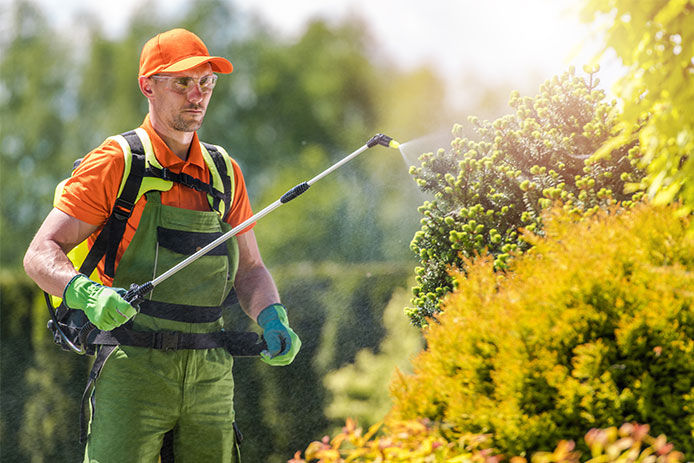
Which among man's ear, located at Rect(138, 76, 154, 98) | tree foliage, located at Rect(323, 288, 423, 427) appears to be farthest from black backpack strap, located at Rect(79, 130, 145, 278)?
tree foliage, located at Rect(323, 288, 423, 427)

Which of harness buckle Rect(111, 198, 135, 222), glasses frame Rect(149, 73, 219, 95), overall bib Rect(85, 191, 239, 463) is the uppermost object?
glasses frame Rect(149, 73, 219, 95)

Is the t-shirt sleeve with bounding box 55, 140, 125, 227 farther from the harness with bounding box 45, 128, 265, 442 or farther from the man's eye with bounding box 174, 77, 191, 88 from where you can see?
the man's eye with bounding box 174, 77, 191, 88

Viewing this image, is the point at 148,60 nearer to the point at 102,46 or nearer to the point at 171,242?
the point at 171,242

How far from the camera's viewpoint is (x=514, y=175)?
3.71 metres

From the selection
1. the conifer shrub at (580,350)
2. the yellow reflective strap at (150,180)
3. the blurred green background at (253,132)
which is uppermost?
the blurred green background at (253,132)

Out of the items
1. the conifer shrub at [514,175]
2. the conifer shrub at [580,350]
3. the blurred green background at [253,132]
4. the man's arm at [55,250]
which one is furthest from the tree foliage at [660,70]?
the blurred green background at [253,132]

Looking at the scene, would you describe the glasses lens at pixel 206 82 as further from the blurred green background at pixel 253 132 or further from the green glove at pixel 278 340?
the blurred green background at pixel 253 132

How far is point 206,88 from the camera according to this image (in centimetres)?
314

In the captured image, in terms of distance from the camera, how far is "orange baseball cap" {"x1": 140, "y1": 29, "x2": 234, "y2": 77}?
10.1 feet

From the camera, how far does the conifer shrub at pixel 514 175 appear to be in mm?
3602

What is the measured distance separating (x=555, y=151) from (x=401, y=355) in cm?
284

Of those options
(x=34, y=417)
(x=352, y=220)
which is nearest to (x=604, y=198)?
(x=34, y=417)

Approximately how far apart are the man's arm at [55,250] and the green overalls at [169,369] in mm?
192

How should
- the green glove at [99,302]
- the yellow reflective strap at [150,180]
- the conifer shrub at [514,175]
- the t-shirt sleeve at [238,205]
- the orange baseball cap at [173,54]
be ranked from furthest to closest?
the conifer shrub at [514,175], the t-shirt sleeve at [238,205], the orange baseball cap at [173,54], the yellow reflective strap at [150,180], the green glove at [99,302]
